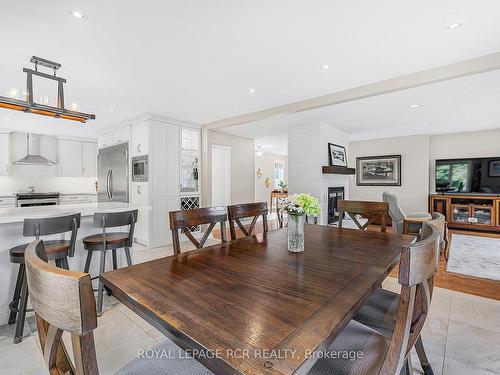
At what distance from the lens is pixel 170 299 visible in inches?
37.0

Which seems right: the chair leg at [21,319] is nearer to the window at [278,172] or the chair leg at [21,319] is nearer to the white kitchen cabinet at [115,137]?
the white kitchen cabinet at [115,137]

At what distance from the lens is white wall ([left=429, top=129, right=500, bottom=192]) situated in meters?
5.95

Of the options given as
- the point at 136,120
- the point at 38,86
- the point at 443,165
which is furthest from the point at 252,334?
the point at 443,165

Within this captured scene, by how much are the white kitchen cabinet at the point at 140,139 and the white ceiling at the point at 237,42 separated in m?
1.16

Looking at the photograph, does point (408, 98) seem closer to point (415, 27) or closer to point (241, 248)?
point (415, 27)

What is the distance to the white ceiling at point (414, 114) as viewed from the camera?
3428mm

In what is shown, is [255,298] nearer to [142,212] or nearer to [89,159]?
Result: [142,212]

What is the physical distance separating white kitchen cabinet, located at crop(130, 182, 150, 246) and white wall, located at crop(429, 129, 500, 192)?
269 inches

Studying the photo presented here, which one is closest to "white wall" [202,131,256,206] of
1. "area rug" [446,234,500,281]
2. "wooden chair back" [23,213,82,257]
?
"wooden chair back" [23,213,82,257]

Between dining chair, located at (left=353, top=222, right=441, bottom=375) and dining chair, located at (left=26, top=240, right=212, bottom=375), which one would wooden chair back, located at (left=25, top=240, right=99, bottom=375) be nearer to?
dining chair, located at (left=26, top=240, right=212, bottom=375)

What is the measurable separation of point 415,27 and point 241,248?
2185mm

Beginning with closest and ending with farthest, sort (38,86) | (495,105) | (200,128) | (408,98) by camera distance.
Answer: (38,86) → (408,98) → (495,105) → (200,128)

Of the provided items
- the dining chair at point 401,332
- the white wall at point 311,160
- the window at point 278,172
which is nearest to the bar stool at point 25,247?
the dining chair at point 401,332

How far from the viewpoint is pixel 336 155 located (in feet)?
17.9
